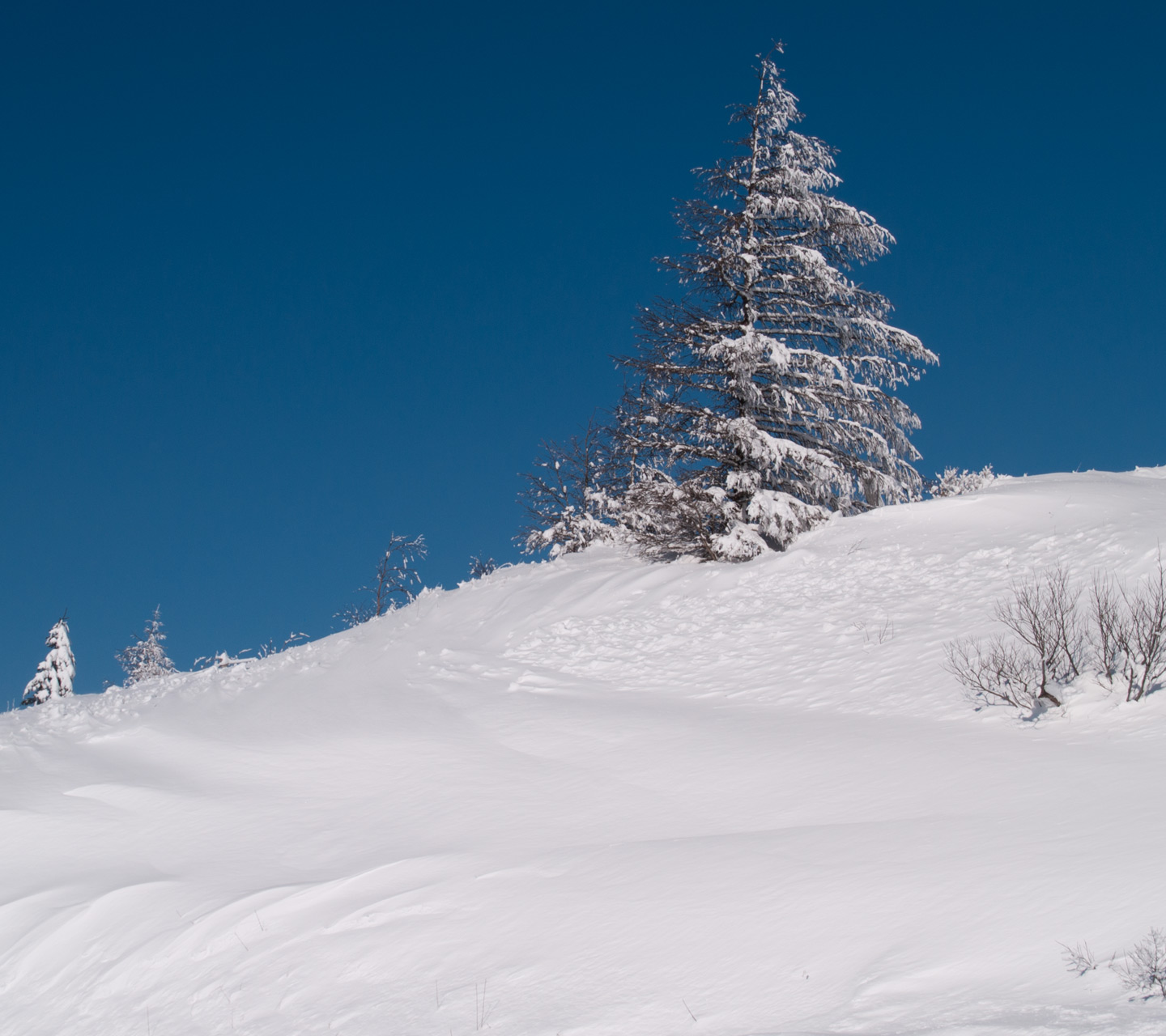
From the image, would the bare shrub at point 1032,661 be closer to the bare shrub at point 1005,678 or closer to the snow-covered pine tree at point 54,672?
the bare shrub at point 1005,678

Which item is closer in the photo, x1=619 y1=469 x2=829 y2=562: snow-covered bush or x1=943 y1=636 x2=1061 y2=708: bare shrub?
x1=943 y1=636 x2=1061 y2=708: bare shrub

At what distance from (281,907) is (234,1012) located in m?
1.07

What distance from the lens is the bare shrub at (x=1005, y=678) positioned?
29.1 feet

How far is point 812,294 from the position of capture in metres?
18.7

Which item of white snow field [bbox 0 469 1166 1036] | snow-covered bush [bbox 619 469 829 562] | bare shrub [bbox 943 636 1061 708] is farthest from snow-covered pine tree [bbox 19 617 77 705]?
bare shrub [bbox 943 636 1061 708]

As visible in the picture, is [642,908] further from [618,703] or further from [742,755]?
[618,703]

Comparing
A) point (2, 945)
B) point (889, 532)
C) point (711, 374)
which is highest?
point (711, 374)

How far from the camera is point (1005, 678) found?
8.99 meters

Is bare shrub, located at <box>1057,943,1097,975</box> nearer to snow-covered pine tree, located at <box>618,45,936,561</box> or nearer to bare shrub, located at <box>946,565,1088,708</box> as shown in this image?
bare shrub, located at <box>946,565,1088,708</box>

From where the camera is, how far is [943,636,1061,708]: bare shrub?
8.87m

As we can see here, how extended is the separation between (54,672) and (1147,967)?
102ft

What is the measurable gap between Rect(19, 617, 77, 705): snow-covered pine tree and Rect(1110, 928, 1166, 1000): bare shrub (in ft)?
98.3

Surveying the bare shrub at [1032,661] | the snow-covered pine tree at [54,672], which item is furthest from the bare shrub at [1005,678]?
the snow-covered pine tree at [54,672]

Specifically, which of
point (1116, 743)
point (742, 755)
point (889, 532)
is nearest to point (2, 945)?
point (742, 755)
